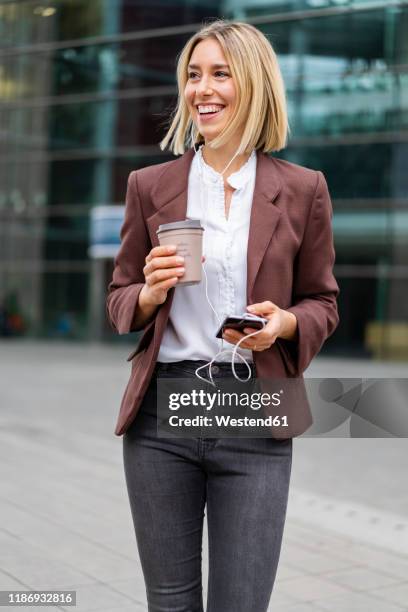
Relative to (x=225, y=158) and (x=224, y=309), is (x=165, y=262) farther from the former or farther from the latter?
(x=225, y=158)

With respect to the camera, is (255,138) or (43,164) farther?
(43,164)

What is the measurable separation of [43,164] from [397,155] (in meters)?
9.87

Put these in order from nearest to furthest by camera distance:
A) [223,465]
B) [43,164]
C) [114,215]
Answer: [223,465], [114,215], [43,164]

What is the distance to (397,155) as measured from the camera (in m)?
19.6

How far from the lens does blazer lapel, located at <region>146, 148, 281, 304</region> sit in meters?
2.11

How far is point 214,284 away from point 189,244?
23cm

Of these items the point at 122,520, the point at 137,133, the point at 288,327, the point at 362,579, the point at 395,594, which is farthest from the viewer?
the point at 137,133

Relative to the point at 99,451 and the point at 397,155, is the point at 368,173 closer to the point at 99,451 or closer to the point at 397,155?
the point at 397,155

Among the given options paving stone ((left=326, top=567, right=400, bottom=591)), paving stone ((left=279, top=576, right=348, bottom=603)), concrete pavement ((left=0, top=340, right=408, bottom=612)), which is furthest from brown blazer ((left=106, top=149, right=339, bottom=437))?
paving stone ((left=326, top=567, right=400, bottom=591))

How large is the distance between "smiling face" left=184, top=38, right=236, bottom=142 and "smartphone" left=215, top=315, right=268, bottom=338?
1.73 feet

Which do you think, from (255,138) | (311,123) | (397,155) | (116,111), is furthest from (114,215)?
(255,138)

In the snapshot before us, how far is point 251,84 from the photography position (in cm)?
215

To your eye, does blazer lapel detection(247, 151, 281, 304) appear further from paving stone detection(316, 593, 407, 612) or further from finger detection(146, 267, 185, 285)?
paving stone detection(316, 593, 407, 612)

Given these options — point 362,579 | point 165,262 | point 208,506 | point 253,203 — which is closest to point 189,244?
point 165,262
